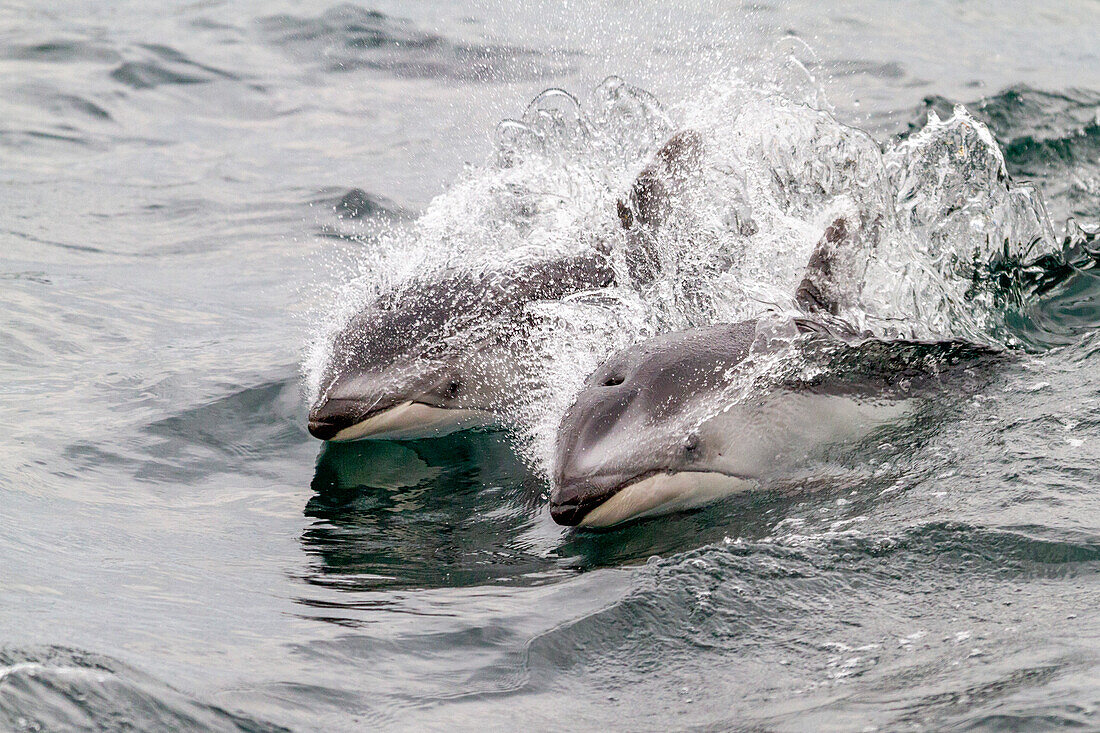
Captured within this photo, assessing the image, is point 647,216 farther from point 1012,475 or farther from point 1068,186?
point 1068,186

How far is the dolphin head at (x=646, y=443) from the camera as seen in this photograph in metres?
4.86

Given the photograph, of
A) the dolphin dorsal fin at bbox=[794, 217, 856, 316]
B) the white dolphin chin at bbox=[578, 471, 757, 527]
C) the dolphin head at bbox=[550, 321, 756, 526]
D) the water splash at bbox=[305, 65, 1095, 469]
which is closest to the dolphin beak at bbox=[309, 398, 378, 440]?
the water splash at bbox=[305, 65, 1095, 469]

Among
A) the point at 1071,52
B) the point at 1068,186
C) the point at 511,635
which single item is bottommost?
the point at 511,635

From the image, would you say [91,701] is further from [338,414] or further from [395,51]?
[395,51]

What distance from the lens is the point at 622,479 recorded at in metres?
4.85

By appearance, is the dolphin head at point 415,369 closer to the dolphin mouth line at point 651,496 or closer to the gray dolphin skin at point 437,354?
the gray dolphin skin at point 437,354

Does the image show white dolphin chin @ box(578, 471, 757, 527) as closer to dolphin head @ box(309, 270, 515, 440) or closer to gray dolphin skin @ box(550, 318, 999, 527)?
gray dolphin skin @ box(550, 318, 999, 527)

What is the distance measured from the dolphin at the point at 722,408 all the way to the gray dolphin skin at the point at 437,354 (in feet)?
4.16

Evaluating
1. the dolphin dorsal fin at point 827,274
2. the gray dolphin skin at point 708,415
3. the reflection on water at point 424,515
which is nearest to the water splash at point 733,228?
the dolphin dorsal fin at point 827,274

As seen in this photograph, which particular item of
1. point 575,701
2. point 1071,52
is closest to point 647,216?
point 575,701

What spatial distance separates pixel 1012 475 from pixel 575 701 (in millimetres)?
2195

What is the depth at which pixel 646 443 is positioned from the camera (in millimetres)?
4902

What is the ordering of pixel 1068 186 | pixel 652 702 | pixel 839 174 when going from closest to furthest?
pixel 652 702, pixel 839 174, pixel 1068 186

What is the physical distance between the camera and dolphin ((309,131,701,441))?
6133mm
